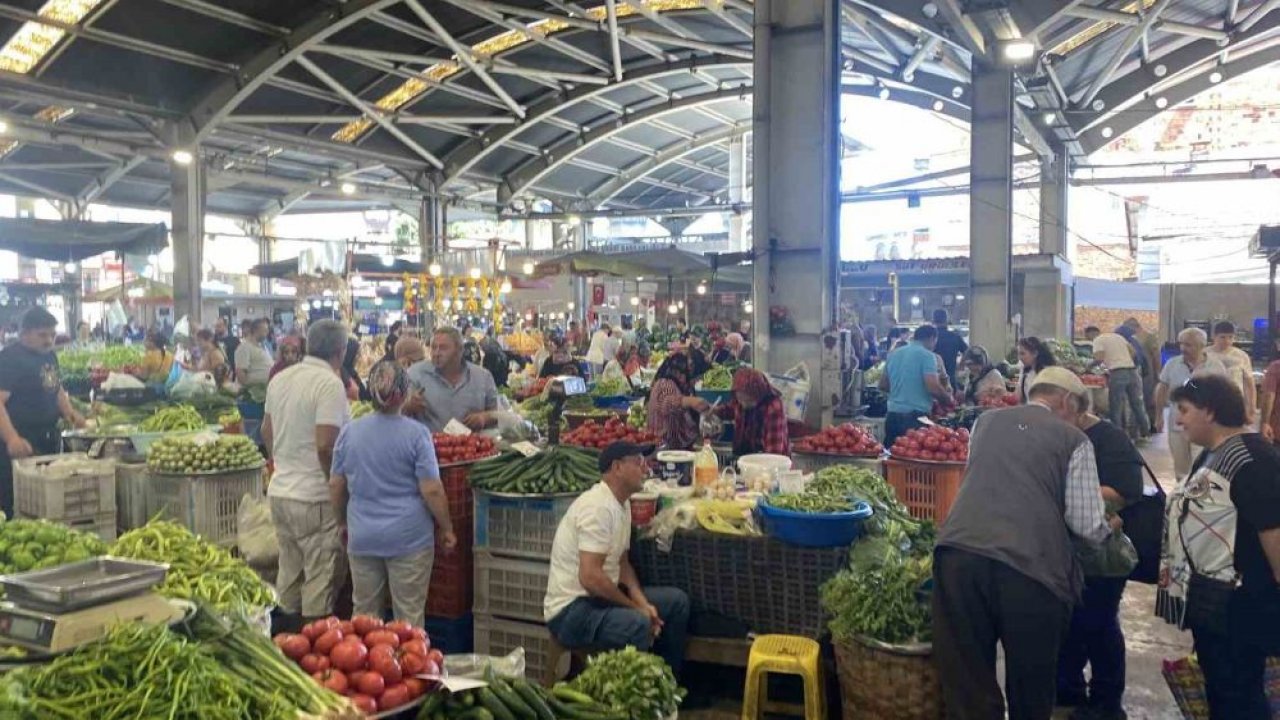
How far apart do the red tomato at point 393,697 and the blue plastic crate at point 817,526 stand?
2.12m

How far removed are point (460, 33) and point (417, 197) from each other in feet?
22.2

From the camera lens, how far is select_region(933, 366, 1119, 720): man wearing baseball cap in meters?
3.51

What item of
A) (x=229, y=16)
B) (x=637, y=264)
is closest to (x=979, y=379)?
(x=637, y=264)

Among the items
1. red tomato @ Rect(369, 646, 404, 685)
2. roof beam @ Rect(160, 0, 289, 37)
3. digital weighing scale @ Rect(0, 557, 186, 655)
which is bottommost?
red tomato @ Rect(369, 646, 404, 685)

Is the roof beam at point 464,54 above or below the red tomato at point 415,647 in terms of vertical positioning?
above

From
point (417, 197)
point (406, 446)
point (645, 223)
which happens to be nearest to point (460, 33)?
point (417, 197)

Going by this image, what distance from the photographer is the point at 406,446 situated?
14.9 feet

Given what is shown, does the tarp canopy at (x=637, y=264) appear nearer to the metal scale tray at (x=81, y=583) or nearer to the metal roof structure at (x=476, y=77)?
the metal roof structure at (x=476, y=77)

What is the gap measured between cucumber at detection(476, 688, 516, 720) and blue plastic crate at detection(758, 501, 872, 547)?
6.19 ft

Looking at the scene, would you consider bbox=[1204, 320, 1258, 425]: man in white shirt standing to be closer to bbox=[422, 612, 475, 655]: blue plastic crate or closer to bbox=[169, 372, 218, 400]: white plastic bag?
bbox=[422, 612, 475, 655]: blue plastic crate

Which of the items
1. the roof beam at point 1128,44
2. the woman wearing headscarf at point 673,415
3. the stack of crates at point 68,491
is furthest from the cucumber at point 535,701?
the roof beam at point 1128,44

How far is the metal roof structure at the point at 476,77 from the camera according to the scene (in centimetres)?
1518

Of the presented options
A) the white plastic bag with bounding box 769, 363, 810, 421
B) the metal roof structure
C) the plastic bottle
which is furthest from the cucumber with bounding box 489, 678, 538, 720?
the metal roof structure

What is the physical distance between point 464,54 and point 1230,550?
17.1 m
